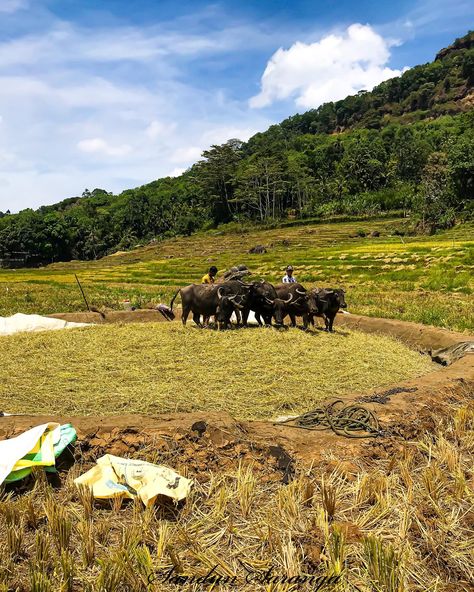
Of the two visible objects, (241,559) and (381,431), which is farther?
(381,431)

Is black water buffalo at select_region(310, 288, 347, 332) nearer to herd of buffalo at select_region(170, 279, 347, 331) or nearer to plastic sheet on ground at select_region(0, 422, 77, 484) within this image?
herd of buffalo at select_region(170, 279, 347, 331)

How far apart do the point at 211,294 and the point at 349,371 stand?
4.11 metres

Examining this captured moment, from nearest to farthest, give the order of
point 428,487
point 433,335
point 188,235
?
point 428,487, point 433,335, point 188,235

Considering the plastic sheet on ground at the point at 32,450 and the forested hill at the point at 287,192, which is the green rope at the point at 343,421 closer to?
the plastic sheet on ground at the point at 32,450

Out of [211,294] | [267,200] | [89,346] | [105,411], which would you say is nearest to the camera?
[105,411]

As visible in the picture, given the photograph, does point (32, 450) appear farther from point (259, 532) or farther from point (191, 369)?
point (191, 369)

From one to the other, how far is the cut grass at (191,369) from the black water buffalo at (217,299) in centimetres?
67

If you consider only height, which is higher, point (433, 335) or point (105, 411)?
point (105, 411)

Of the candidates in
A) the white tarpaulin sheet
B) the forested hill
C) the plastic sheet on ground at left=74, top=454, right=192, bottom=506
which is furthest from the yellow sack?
the forested hill

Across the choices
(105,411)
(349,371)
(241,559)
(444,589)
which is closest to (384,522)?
(444,589)

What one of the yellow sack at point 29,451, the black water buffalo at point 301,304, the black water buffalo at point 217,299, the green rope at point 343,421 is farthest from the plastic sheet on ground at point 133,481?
the black water buffalo at point 301,304

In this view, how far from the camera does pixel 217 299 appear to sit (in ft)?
34.7

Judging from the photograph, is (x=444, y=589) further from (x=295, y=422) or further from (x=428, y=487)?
(x=295, y=422)

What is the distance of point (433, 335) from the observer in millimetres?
9938
